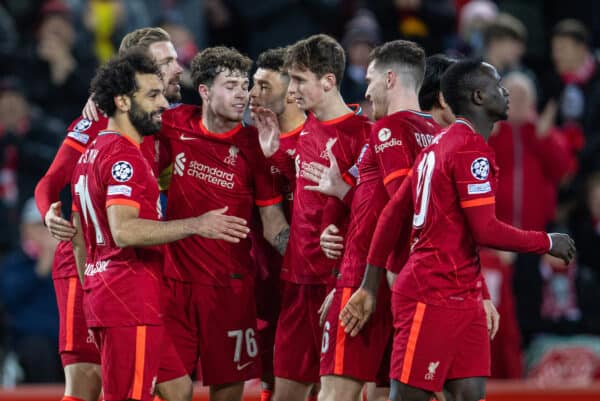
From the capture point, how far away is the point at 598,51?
39.0ft

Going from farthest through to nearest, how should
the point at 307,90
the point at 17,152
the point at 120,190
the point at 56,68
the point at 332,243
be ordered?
the point at 56,68 → the point at 17,152 → the point at 307,90 → the point at 332,243 → the point at 120,190

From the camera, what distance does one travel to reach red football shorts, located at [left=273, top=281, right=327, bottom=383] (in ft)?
21.8

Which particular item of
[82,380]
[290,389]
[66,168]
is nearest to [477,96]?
[290,389]

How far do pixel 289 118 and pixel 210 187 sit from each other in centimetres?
75

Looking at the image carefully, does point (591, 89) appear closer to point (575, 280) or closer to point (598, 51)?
point (598, 51)

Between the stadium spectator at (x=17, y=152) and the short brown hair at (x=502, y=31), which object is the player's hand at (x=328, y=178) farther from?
Answer: the stadium spectator at (x=17, y=152)

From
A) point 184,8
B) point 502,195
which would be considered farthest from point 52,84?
point 502,195

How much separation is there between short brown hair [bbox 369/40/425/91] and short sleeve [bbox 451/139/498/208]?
85 centimetres

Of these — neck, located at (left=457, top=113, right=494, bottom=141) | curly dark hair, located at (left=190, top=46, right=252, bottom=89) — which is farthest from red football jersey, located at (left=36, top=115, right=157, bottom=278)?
neck, located at (left=457, top=113, right=494, bottom=141)

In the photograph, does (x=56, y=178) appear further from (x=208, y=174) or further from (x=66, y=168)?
(x=208, y=174)

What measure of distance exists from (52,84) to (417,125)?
19.9ft

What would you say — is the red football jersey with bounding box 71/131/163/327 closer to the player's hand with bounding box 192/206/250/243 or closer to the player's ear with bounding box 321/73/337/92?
the player's hand with bounding box 192/206/250/243

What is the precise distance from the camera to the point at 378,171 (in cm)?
620

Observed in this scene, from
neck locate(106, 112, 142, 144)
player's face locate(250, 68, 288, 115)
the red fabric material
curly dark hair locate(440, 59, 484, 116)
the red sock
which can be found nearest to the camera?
curly dark hair locate(440, 59, 484, 116)
